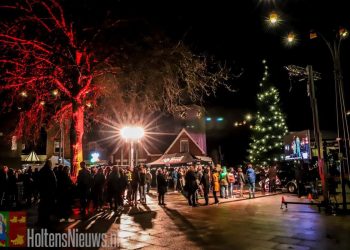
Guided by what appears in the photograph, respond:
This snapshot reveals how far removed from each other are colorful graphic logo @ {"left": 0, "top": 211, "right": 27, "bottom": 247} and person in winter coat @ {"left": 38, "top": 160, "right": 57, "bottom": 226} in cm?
267

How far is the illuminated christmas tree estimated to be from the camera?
3558 centimetres

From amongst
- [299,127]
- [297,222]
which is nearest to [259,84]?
[299,127]

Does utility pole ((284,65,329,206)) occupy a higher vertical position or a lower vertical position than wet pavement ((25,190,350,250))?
higher

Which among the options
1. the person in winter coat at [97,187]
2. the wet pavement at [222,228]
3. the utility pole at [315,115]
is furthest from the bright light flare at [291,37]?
the person in winter coat at [97,187]

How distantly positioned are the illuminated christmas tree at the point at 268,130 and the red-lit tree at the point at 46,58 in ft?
77.0

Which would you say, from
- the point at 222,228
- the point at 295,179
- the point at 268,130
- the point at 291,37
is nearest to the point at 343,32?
the point at 291,37

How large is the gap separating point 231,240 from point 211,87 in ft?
35.9

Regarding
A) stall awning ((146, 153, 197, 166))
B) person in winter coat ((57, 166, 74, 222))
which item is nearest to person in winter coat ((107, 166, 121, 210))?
person in winter coat ((57, 166, 74, 222))

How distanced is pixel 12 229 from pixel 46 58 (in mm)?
10097

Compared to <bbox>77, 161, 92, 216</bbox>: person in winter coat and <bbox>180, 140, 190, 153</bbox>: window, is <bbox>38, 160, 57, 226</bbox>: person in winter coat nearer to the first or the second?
<bbox>77, 161, 92, 216</bbox>: person in winter coat

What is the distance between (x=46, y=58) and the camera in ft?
51.5

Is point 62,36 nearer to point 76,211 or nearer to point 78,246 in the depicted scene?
point 76,211

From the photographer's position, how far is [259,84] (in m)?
38.8

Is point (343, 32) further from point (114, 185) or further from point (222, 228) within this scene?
point (114, 185)
